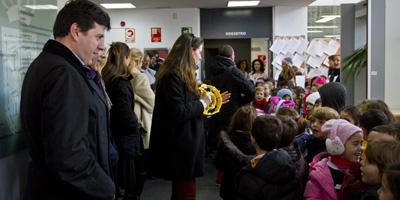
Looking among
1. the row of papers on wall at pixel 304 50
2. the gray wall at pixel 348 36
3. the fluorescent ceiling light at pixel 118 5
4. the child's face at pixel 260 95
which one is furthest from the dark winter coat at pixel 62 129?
the fluorescent ceiling light at pixel 118 5

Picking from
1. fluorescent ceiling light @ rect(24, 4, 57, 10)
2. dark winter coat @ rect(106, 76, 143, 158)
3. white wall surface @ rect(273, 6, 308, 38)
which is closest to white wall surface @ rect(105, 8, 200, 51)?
white wall surface @ rect(273, 6, 308, 38)

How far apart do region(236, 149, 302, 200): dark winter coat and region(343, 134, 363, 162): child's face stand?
286 mm

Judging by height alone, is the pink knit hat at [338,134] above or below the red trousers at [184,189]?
above

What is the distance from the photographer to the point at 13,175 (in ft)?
6.43

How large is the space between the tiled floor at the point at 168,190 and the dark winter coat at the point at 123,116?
1.45m

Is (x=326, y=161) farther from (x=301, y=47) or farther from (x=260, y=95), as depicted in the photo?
(x=301, y=47)

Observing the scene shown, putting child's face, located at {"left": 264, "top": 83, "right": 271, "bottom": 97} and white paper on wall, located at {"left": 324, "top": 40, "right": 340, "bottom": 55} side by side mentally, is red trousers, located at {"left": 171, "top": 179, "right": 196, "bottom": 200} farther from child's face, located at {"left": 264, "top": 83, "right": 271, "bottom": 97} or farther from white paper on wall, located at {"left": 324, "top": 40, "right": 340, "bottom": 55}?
white paper on wall, located at {"left": 324, "top": 40, "right": 340, "bottom": 55}

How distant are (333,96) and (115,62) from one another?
1.62 meters

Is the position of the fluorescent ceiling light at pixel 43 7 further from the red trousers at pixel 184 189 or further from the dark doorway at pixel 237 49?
the dark doorway at pixel 237 49

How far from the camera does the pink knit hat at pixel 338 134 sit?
2311mm

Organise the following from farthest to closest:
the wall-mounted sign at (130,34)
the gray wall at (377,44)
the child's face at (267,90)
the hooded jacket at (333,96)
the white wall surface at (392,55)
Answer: the wall-mounted sign at (130,34) → the child's face at (267,90) → the white wall surface at (392,55) → the gray wall at (377,44) → the hooded jacket at (333,96)

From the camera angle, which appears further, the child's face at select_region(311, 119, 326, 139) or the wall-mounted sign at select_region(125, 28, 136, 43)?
the wall-mounted sign at select_region(125, 28, 136, 43)

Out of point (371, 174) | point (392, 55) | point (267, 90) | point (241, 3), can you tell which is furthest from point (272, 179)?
point (241, 3)

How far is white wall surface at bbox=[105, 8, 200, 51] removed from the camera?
1066 cm
